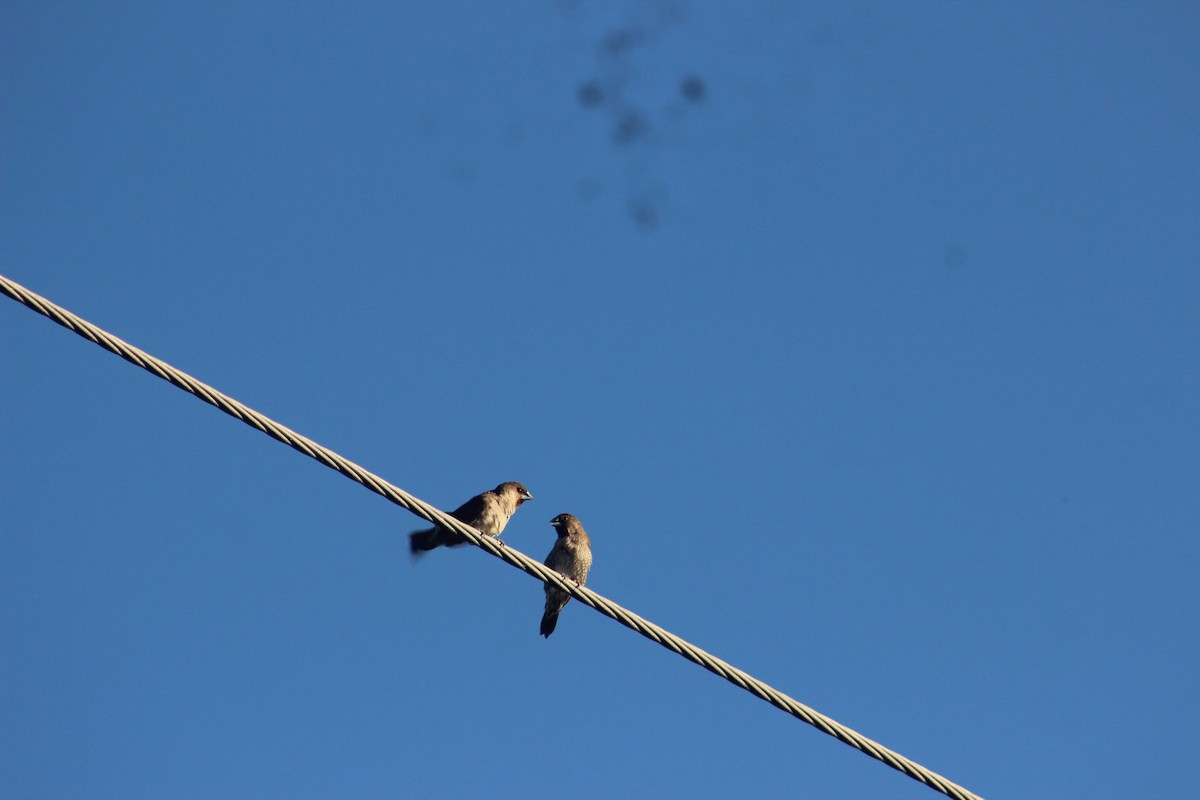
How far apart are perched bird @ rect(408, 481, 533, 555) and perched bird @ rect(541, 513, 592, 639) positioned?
555 mm

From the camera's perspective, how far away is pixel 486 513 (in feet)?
38.1

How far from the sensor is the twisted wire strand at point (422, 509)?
18.0 feet

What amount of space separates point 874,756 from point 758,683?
66 centimetres

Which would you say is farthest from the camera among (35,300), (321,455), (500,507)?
(500,507)

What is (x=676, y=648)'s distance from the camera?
6.31 m

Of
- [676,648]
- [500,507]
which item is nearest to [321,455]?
[676,648]

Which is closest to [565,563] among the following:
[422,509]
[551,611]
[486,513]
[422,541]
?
[551,611]

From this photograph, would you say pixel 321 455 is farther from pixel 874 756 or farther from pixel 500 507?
pixel 500 507

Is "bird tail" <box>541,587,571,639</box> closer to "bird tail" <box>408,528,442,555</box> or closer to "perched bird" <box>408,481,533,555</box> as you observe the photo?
"perched bird" <box>408,481,533,555</box>

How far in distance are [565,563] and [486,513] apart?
1065mm

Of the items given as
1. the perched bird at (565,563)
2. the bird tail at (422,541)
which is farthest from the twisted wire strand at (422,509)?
the perched bird at (565,563)

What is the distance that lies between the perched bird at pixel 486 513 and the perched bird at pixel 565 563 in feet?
1.82

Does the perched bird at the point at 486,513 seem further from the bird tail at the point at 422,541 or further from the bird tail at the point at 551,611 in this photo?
the bird tail at the point at 551,611

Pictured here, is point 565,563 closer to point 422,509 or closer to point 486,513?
point 486,513
